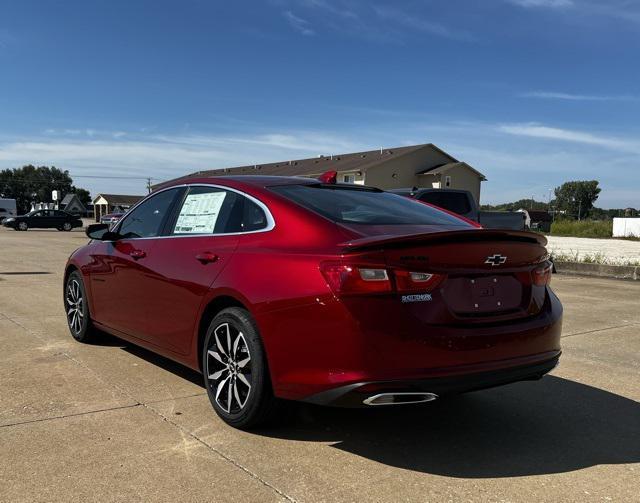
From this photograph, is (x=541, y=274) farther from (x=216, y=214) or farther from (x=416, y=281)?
(x=216, y=214)

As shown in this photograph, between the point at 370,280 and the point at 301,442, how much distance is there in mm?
1158

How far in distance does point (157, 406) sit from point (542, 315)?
2.58 metres

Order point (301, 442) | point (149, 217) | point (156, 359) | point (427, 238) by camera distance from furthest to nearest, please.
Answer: point (156, 359)
point (149, 217)
point (301, 442)
point (427, 238)

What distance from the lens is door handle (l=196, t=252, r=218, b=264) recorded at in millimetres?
3816

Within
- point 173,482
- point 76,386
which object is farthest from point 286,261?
point 76,386

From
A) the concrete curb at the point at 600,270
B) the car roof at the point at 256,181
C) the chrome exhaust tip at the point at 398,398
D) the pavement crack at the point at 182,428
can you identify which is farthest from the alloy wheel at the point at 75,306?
the concrete curb at the point at 600,270

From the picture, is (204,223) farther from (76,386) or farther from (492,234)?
(492,234)

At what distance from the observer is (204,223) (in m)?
4.19

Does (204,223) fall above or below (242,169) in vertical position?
below

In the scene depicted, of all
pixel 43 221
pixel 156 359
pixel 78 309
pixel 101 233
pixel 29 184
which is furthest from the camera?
pixel 29 184

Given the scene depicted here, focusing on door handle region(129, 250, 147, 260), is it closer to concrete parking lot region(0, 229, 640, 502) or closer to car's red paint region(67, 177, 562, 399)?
car's red paint region(67, 177, 562, 399)

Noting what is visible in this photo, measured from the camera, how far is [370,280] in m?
2.99

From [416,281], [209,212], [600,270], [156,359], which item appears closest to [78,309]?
[156,359]

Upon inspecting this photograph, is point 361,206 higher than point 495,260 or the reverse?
higher
